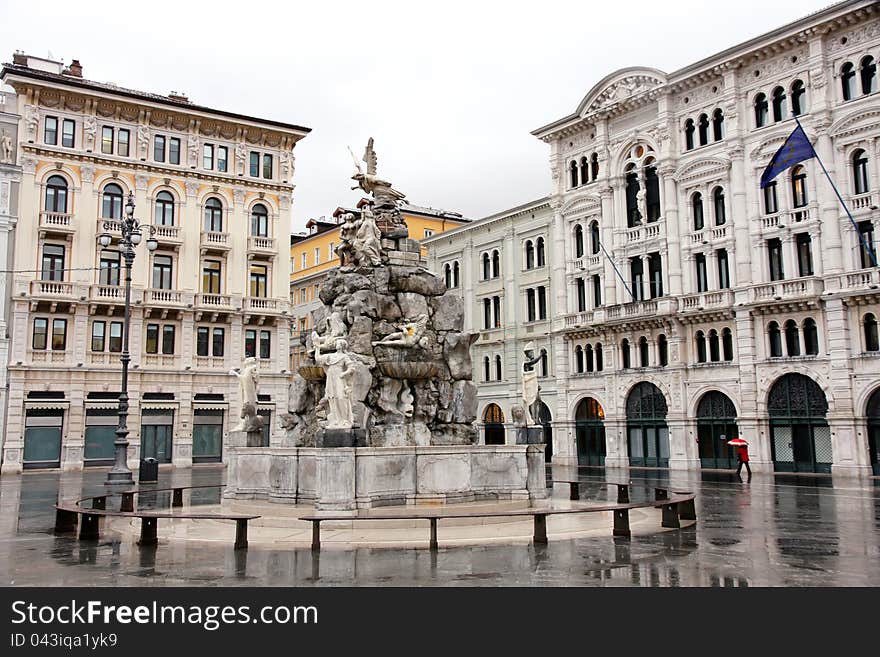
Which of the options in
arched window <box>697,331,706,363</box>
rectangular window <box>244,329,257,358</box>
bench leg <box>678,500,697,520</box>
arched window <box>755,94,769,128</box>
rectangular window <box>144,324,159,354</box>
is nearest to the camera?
bench leg <box>678,500,697,520</box>

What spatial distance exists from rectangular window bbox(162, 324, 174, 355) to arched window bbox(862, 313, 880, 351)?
3776 cm

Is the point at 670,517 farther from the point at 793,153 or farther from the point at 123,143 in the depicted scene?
the point at 123,143

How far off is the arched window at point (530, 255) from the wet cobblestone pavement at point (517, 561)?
38545 millimetres

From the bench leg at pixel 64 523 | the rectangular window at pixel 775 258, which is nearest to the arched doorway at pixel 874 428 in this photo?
the rectangular window at pixel 775 258

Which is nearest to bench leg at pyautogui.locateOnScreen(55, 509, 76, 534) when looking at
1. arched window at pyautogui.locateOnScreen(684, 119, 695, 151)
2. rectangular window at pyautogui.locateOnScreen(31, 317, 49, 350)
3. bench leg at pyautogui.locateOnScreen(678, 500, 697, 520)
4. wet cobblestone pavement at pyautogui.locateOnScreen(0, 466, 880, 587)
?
wet cobblestone pavement at pyautogui.locateOnScreen(0, 466, 880, 587)

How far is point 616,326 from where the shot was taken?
48.8 m

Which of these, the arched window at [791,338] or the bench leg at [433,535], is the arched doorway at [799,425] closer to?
the arched window at [791,338]

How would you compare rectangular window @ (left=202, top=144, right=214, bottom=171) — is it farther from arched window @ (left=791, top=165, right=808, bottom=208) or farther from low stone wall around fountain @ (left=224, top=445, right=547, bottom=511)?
low stone wall around fountain @ (left=224, top=445, right=547, bottom=511)

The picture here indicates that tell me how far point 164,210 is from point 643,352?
99.5ft

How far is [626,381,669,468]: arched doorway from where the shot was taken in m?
46.4

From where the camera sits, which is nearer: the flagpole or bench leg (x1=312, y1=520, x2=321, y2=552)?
bench leg (x1=312, y1=520, x2=321, y2=552)

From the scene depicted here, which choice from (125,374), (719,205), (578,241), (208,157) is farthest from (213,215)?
(719,205)

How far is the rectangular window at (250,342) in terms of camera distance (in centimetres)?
5228
